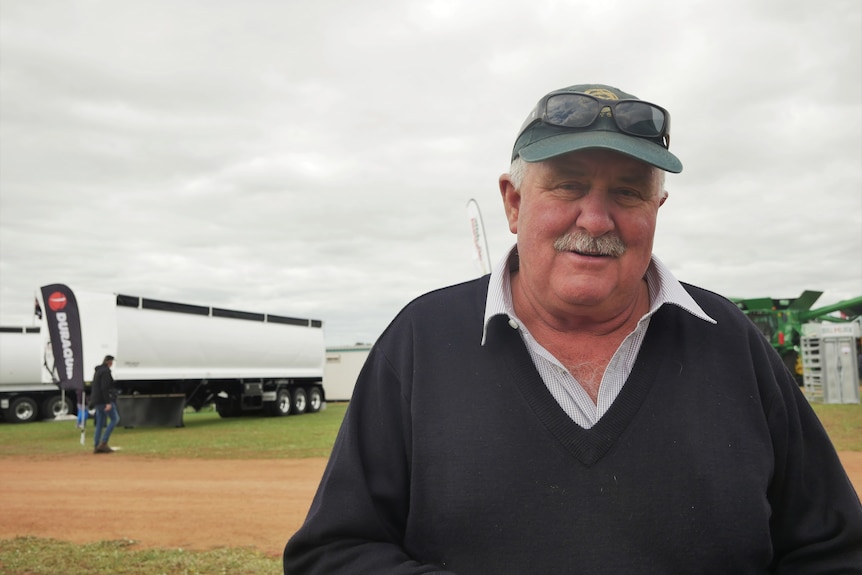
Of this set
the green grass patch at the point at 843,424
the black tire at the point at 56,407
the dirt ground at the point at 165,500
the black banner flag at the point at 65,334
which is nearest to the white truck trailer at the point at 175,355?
the black banner flag at the point at 65,334

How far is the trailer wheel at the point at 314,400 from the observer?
27.0 metres

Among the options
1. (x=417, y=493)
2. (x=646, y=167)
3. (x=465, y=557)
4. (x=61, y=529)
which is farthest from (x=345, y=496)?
(x=61, y=529)

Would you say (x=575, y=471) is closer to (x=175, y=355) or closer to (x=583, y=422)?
(x=583, y=422)

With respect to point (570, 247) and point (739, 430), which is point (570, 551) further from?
point (570, 247)

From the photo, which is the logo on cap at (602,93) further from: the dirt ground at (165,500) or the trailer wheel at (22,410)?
the trailer wheel at (22,410)

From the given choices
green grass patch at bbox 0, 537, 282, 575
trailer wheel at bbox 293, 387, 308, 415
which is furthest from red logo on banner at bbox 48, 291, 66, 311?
green grass patch at bbox 0, 537, 282, 575

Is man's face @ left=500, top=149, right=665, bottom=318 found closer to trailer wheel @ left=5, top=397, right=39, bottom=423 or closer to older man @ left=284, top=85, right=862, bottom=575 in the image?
older man @ left=284, top=85, right=862, bottom=575

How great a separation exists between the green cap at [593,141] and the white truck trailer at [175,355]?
17537 mm

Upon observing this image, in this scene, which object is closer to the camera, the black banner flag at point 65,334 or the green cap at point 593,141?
the green cap at point 593,141

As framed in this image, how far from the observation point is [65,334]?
17.6m

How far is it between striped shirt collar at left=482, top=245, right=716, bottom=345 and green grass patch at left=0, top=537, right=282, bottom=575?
12.8 ft

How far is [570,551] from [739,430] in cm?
51

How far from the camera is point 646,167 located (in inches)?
80.3

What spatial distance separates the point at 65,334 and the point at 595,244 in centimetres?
1790
